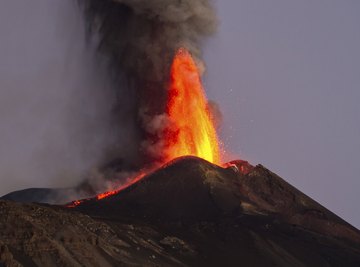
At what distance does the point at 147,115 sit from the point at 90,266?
49.9m

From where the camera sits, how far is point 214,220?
247ft

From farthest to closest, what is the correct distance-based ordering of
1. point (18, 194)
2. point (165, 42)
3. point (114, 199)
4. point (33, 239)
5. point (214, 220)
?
1. point (18, 194)
2. point (165, 42)
3. point (114, 199)
4. point (214, 220)
5. point (33, 239)

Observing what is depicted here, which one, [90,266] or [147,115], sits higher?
[147,115]

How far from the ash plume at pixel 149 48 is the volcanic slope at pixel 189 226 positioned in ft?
44.8

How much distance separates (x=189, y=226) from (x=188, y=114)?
87.7 feet

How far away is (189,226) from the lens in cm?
7300

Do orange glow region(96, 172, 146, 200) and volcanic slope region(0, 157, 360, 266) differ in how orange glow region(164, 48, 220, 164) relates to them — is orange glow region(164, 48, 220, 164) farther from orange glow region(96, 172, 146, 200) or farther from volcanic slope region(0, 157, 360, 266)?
volcanic slope region(0, 157, 360, 266)

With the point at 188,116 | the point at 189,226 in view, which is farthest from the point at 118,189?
the point at 189,226

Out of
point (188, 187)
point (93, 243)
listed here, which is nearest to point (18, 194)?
point (188, 187)

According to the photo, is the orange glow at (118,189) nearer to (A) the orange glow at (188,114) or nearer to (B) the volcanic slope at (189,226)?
(B) the volcanic slope at (189,226)

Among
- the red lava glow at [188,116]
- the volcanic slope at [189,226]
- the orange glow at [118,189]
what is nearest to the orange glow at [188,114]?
the red lava glow at [188,116]

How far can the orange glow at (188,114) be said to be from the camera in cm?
9581

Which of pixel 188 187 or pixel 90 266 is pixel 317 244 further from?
pixel 90 266

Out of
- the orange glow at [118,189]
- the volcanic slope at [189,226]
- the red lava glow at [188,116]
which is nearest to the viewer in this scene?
the volcanic slope at [189,226]
